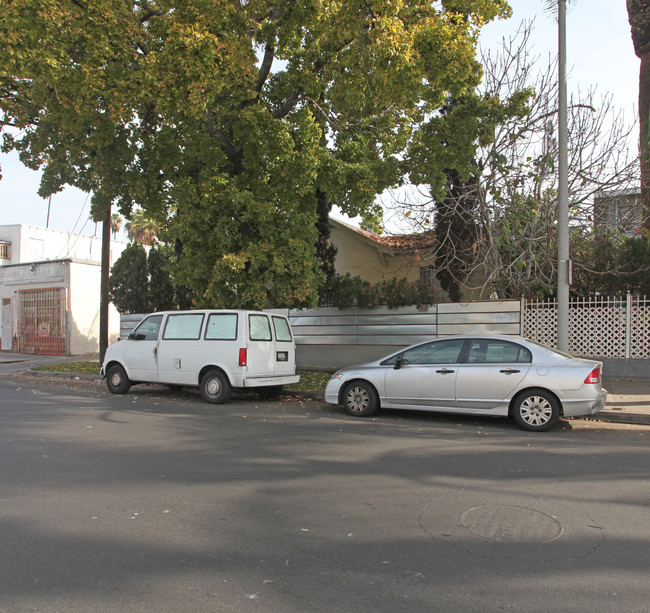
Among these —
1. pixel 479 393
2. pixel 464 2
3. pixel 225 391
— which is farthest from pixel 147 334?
pixel 464 2

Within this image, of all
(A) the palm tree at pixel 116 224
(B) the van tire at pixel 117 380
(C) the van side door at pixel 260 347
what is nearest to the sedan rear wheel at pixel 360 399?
(C) the van side door at pixel 260 347

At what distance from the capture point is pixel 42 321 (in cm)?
2409

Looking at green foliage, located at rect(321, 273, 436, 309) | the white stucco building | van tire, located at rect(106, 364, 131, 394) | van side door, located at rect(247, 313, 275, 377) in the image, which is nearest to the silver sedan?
van side door, located at rect(247, 313, 275, 377)

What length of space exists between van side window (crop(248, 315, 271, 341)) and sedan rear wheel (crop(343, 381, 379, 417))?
2305 millimetres

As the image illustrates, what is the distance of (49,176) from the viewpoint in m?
14.3

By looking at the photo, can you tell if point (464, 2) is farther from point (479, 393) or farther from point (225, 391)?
point (225, 391)

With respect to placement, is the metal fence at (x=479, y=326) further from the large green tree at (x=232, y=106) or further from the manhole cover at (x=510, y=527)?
the manhole cover at (x=510, y=527)

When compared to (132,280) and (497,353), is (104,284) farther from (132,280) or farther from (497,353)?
(497,353)

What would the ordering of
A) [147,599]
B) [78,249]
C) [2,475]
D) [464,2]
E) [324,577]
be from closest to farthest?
1. [147,599]
2. [324,577]
3. [2,475]
4. [464,2]
5. [78,249]

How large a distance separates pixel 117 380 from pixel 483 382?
314 inches

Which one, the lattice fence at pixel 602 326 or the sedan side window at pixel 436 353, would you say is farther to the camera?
the lattice fence at pixel 602 326

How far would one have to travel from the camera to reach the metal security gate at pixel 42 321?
76.7 feet

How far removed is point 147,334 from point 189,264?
2505 mm

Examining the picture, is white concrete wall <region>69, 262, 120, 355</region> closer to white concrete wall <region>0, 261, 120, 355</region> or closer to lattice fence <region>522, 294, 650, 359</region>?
white concrete wall <region>0, 261, 120, 355</region>
